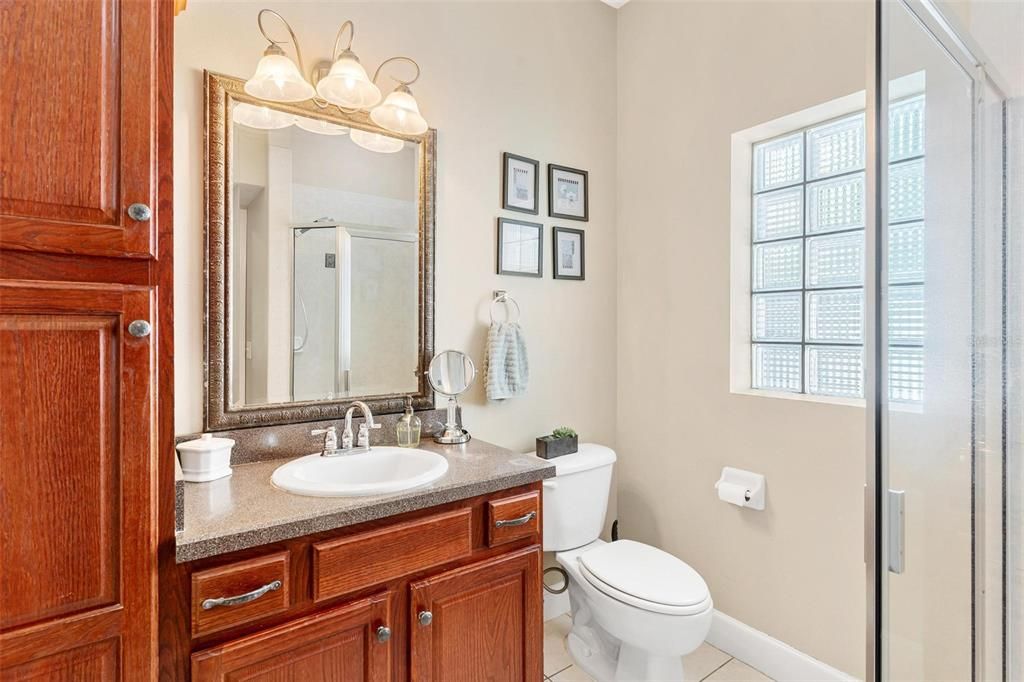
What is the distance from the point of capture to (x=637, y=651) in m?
1.70

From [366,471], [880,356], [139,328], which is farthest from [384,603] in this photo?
[880,356]

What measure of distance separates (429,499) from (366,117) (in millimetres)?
1285

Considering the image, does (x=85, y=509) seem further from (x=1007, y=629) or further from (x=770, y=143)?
(x=770, y=143)

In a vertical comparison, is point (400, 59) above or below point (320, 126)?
above

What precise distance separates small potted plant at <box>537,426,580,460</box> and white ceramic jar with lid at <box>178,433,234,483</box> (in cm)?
110

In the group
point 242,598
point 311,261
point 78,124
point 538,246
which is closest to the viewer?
point 78,124

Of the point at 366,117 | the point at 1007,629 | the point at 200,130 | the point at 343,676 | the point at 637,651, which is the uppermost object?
the point at 366,117

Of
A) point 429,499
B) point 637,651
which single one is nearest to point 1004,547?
point 429,499

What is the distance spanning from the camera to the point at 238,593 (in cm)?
104

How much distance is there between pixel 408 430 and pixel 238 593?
754mm

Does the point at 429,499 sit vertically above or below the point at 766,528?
above

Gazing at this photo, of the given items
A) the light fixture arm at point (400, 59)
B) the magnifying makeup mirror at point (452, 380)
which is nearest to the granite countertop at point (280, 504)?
the magnifying makeup mirror at point (452, 380)

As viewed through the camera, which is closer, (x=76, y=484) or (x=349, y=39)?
(x=76, y=484)

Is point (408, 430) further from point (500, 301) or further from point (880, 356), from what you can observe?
point (880, 356)
